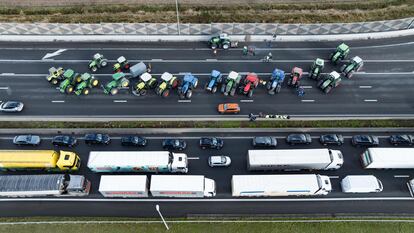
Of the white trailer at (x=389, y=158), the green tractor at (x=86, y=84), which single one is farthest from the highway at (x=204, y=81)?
the white trailer at (x=389, y=158)

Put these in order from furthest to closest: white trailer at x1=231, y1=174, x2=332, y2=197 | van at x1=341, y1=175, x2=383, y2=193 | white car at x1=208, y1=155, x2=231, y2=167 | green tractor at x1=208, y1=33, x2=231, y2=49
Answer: green tractor at x1=208, y1=33, x2=231, y2=49 → white car at x1=208, y1=155, x2=231, y2=167 → van at x1=341, y1=175, x2=383, y2=193 → white trailer at x1=231, y1=174, x2=332, y2=197

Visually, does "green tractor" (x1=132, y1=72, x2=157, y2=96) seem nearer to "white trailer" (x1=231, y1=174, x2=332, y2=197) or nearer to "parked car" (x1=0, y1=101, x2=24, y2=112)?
"parked car" (x1=0, y1=101, x2=24, y2=112)

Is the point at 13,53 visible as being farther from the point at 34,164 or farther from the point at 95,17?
the point at 34,164

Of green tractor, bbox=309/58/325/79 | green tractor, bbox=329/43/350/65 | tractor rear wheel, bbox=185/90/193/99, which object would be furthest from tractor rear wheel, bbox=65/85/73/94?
green tractor, bbox=329/43/350/65

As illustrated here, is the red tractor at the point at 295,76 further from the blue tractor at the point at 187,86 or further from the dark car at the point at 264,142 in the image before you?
the blue tractor at the point at 187,86

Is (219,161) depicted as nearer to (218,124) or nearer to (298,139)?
(218,124)

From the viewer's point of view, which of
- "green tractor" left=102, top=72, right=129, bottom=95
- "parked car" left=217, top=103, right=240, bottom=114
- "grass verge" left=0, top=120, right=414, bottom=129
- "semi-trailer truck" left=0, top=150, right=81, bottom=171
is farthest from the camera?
"green tractor" left=102, top=72, right=129, bottom=95

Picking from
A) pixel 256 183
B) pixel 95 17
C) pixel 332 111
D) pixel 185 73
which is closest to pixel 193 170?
pixel 256 183

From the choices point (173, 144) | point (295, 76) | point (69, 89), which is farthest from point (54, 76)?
point (295, 76)
